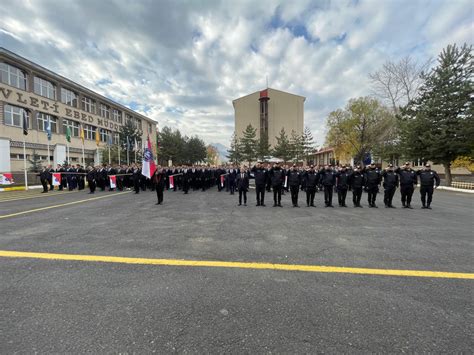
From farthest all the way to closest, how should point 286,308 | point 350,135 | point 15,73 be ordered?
point 350,135
point 15,73
point 286,308

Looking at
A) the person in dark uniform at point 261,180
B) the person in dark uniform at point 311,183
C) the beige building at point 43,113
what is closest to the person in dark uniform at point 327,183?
the person in dark uniform at point 311,183

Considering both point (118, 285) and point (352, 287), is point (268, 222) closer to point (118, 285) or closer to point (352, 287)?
point (352, 287)

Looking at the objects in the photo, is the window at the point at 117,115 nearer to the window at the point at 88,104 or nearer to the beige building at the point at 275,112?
the window at the point at 88,104

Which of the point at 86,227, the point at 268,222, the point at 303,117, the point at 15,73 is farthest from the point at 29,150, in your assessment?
the point at 303,117

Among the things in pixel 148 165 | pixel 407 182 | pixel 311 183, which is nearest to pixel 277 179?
pixel 311 183

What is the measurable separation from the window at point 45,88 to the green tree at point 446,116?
42180 millimetres

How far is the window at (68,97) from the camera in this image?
32.3 metres

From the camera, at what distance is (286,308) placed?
257 centimetres

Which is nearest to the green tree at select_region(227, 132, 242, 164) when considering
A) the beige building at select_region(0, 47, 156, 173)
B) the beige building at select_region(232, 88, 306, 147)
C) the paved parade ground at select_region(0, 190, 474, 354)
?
the beige building at select_region(232, 88, 306, 147)

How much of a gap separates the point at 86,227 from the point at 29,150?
29.2 meters

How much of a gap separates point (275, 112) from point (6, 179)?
51588 millimetres

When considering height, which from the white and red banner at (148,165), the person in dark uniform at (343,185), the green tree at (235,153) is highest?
the green tree at (235,153)

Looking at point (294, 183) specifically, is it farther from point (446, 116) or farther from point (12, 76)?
point (12, 76)

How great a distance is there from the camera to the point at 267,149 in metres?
44.6
